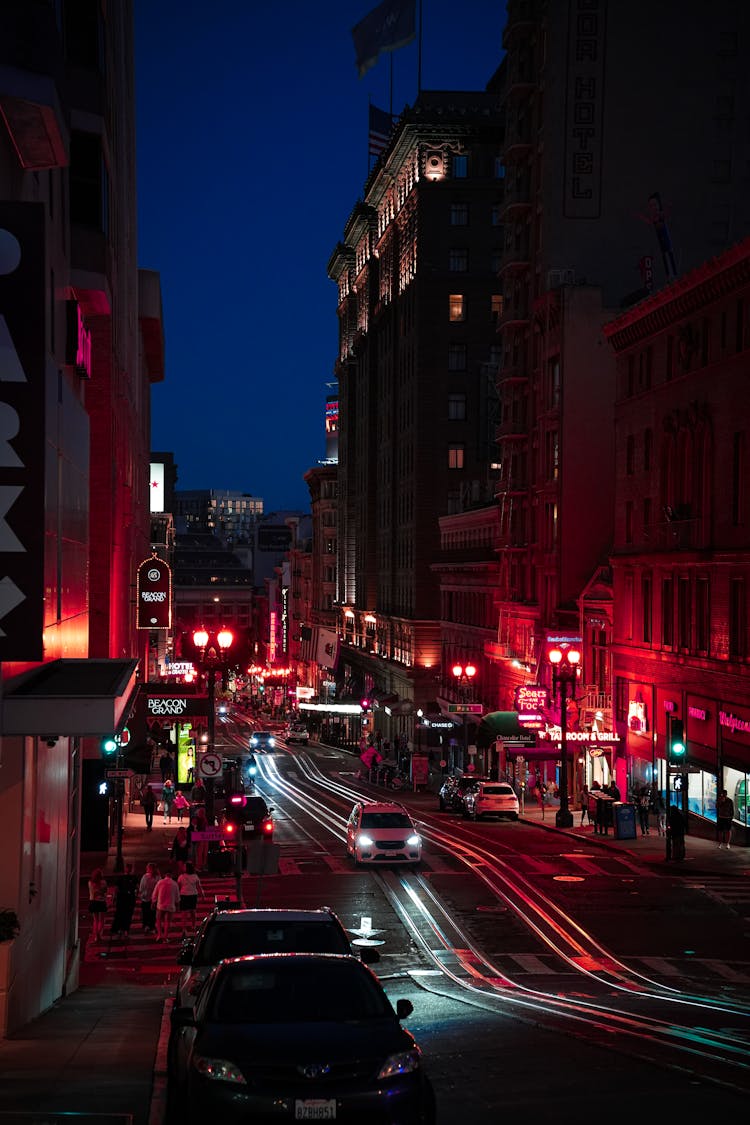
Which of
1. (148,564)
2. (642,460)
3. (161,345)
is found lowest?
(148,564)

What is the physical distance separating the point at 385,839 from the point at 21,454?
2840 centimetres

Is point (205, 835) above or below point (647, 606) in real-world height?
below

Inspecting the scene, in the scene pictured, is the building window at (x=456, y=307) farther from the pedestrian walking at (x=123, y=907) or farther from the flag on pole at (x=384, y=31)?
the pedestrian walking at (x=123, y=907)

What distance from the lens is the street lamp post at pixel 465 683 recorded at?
254 ft

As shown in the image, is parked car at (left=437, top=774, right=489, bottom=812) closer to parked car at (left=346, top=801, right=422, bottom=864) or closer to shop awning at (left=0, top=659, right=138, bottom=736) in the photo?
parked car at (left=346, top=801, right=422, bottom=864)

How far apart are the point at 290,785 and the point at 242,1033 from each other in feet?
212

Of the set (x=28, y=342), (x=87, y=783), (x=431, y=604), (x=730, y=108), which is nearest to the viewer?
(x=28, y=342)

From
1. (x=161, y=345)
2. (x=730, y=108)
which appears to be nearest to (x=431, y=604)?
(x=161, y=345)

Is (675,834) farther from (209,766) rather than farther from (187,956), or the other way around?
(187,956)

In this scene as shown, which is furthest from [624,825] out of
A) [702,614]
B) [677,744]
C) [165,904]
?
[165,904]

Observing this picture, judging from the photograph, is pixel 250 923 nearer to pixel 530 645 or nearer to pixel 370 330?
pixel 530 645

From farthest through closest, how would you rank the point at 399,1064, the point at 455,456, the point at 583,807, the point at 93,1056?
the point at 455,456 → the point at 583,807 → the point at 93,1056 → the point at 399,1064

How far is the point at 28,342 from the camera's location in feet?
41.4

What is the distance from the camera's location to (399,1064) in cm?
1074
